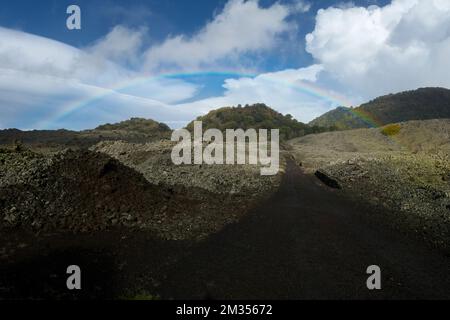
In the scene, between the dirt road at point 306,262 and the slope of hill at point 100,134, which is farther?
the slope of hill at point 100,134

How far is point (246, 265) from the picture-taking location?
1163 cm

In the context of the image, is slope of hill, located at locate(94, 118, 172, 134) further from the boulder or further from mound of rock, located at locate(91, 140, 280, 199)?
the boulder

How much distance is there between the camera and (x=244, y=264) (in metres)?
11.7

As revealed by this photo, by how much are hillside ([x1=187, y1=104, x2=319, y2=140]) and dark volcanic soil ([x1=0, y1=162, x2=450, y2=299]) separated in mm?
83337

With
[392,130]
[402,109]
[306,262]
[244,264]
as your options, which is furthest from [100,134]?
[402,109]

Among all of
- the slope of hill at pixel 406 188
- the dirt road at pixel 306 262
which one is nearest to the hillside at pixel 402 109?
the slope of hill at pixel 406 188

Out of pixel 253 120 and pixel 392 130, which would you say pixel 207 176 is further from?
pixel 253 120

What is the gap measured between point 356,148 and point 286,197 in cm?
4055

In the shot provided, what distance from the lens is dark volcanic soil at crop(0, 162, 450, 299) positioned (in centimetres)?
992

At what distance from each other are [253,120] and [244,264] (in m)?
102

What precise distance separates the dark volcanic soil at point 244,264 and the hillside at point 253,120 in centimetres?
8334

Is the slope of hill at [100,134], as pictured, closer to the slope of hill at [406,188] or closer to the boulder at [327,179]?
the slope of hill at [406,188]

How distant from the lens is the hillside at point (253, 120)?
346 ft

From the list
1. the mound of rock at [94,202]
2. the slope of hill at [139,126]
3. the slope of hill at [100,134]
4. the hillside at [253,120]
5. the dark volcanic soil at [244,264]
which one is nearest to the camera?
the dark volcanic soil at [244,264]
